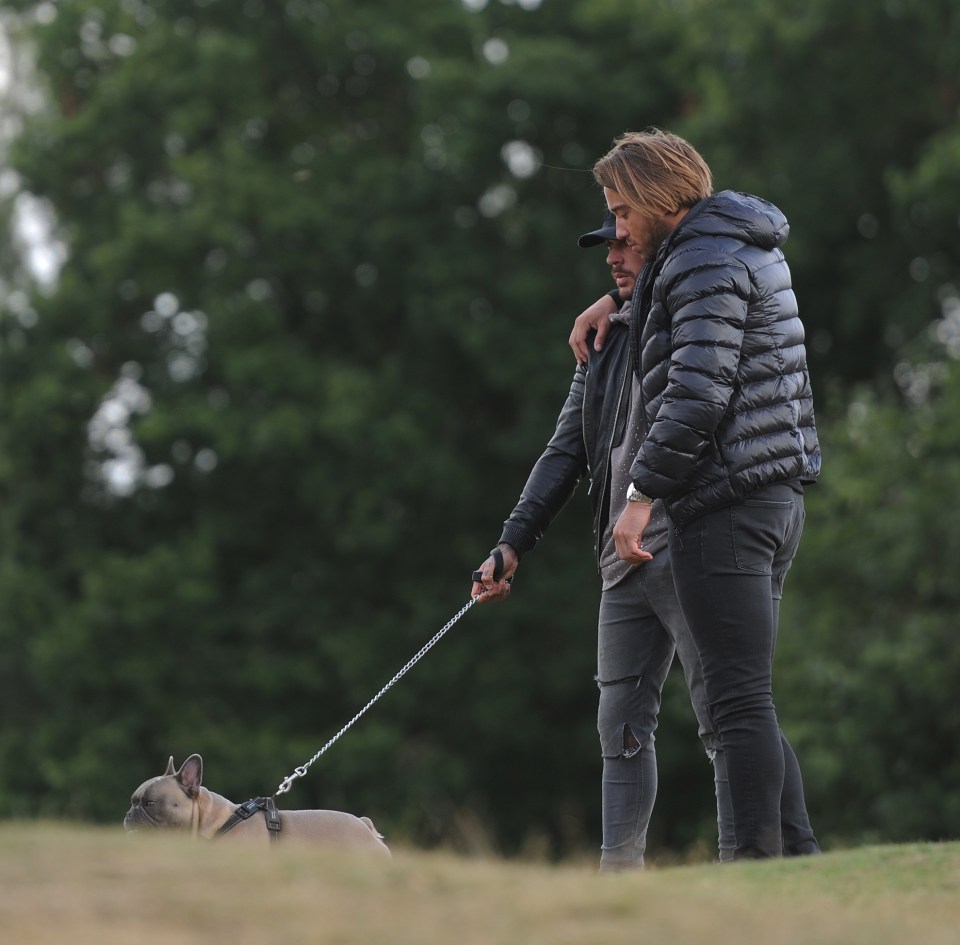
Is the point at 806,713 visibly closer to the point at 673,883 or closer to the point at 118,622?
the point at 118,622

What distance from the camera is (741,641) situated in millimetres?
5227

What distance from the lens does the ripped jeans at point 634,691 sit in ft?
18.1

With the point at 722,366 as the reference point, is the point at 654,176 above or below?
above

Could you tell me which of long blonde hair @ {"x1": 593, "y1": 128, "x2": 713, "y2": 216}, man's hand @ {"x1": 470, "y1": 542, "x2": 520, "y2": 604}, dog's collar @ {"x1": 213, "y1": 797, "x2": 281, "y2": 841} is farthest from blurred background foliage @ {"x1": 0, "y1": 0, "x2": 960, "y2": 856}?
long blonde hair @ {"x1": 593, "y1": 128, "x2": 713, "y2": 216}

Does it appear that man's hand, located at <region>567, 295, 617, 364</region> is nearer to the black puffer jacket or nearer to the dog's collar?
the black puffer jacket

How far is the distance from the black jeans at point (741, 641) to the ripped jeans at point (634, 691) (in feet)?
0.66

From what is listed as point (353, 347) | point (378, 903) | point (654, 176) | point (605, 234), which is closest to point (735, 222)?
point (654, 176)

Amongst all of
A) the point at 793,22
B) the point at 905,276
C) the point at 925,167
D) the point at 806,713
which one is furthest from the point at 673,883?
the point at 905,276

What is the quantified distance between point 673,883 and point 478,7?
20660 mm

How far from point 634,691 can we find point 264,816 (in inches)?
61.8

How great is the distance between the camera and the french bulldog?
6316 millimetres

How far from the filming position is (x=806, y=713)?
17.1 metres

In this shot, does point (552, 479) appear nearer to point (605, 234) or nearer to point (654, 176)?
point (605, 234)

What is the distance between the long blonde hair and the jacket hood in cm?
12
